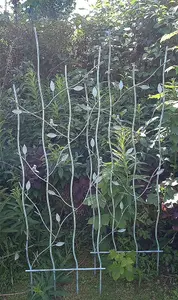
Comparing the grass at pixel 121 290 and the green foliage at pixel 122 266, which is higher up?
the green foliage at pixel 122 266

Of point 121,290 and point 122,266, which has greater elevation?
point 122,266

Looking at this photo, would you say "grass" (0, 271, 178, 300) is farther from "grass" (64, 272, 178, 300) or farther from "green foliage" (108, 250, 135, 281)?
A: "green foliage" (108, 250, 135, 281)

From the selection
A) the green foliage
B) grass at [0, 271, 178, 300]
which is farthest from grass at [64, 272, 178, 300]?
the green foliage

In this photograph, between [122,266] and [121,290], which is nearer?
[122,266]

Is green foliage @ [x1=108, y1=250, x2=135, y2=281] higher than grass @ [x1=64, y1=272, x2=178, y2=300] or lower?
higher

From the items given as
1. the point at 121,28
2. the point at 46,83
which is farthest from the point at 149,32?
the point at 46,83

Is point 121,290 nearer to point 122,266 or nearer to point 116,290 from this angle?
point 116,290

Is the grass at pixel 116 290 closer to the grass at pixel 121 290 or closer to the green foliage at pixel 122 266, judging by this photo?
the grass at pixel 121 290

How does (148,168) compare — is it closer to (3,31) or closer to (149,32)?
(149,32)

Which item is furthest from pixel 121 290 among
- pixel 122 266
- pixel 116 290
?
pixel 122 266

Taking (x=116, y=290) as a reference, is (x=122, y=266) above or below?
above

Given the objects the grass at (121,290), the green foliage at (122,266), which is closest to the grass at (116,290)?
the grass at (121,290)

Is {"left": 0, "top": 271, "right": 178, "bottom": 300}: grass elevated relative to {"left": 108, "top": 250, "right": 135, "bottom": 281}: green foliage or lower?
lower

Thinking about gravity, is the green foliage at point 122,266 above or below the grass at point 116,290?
above
